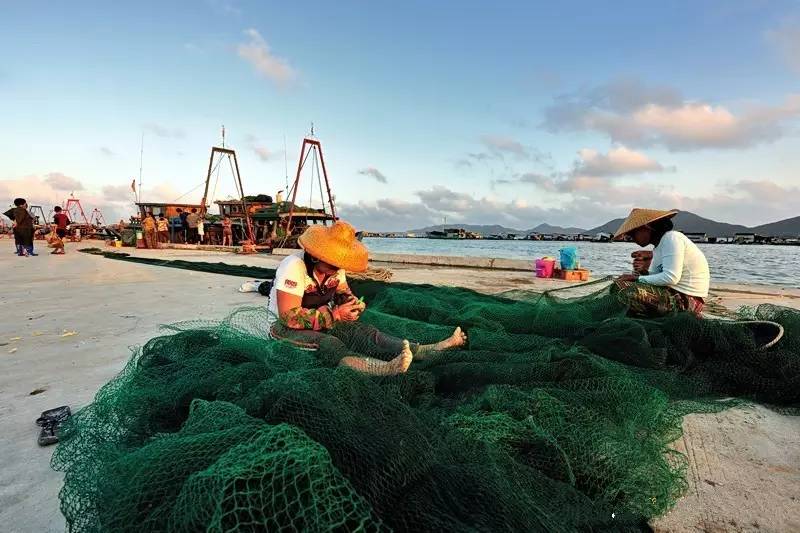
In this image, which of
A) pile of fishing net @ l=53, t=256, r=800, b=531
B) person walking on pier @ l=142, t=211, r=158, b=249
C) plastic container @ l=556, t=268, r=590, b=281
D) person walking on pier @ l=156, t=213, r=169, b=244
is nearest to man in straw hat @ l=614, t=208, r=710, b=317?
pile of fishing net @ l=53, t=256, r=800, b=531

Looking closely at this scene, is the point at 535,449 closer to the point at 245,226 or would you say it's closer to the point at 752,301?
the point at 752,301

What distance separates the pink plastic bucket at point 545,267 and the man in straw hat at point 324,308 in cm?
748

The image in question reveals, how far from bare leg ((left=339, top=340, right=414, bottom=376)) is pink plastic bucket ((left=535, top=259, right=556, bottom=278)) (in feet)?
27.3

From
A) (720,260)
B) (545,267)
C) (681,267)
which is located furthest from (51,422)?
(720,260)

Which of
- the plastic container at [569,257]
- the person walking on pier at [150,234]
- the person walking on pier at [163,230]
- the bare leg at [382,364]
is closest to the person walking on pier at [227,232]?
the person walking on pier at [150,234]

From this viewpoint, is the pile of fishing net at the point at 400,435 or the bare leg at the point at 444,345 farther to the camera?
the bare leg at the point at 444,345

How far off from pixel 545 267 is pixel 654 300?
20.5 ft

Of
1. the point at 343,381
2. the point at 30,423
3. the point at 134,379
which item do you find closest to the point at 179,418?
the point at 134,379

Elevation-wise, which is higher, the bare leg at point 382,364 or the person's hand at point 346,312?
the person's hand at point 346,312

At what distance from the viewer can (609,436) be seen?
5.53 ft

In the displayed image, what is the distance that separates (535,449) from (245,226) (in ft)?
84.9

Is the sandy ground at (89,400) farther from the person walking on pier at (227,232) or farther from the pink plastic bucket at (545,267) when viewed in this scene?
the person walking on pier at (227,232)

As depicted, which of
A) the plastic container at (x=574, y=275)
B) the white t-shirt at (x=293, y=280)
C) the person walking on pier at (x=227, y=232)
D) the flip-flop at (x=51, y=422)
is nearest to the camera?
the flip-flop at (x=51, y=422)

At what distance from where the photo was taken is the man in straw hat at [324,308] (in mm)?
2859
